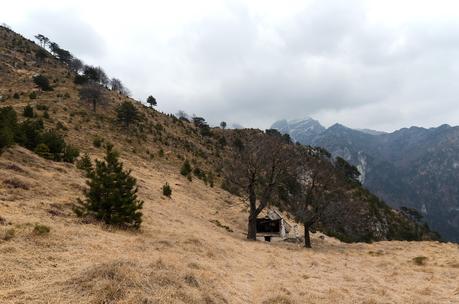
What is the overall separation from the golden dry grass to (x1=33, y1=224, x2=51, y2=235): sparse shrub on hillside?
24 centimetres

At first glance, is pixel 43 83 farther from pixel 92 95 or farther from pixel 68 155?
pixel 68 155

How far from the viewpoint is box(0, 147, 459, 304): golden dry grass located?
9750 millimetres

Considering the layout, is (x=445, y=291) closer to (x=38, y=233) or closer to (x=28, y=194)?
(x=38, y=233)

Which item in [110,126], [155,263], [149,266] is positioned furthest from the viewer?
[110,126]

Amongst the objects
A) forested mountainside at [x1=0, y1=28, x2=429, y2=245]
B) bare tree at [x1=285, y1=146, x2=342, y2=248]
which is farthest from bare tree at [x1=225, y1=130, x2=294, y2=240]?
forested mountainside at [x1=0, y1=28, x2=429, y2=245]

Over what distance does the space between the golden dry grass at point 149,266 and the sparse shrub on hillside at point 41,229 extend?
0.78 feet

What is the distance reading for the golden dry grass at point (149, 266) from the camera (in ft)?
32.0

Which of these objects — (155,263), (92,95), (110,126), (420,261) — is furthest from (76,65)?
(155,263)

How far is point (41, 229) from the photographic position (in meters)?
14.5

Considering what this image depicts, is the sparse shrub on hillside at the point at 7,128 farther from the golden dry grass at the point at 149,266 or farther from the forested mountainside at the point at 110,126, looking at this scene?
the forested mountainside at the point at 110,126

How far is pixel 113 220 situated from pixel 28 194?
491 centimetres

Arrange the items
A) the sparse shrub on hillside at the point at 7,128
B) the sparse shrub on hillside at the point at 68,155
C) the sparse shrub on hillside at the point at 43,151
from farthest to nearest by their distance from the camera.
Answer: the sparse shrub on hillside at the point at 68,155
the sparse shrub on hillside at the point at 43,151
the sparse shrub on hillside at the point at 7,128

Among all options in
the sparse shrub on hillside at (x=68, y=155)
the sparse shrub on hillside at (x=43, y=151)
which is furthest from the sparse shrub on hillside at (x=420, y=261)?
the sparse shrub on hillside at (x=68, y=155)

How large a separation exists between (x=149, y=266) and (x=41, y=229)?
5.53 m
